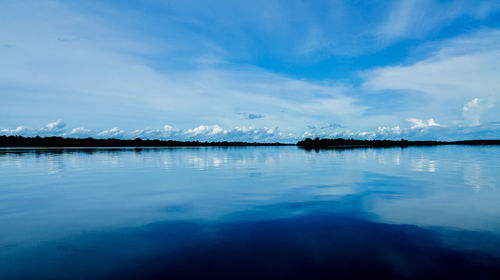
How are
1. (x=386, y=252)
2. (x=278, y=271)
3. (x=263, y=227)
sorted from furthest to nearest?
1. (x=263, y=227)
2. (x=386, y=252)
3. (x=278, y=271)

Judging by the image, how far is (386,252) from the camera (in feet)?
28.6

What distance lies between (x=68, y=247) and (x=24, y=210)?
8.42m

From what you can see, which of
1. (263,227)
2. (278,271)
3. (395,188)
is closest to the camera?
(278,271)

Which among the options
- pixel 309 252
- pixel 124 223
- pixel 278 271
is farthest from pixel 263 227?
pixel 124 223

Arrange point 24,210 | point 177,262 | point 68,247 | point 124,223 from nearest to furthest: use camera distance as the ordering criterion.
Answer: point 177,262 → point 68,247 → point 124,223 → point 24,210

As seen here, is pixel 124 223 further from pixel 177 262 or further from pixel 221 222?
pixel 177 262

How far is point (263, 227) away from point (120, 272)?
595 centimetres

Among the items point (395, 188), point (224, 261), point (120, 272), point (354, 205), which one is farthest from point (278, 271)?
point (395, 188)

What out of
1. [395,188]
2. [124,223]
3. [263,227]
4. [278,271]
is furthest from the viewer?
[395,188]

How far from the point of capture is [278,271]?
24.5 ft

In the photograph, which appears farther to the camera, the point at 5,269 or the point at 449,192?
the point at 449,192

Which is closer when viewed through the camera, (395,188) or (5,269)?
(5,269)

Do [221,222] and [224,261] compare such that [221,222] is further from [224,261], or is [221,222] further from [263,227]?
[224,261]

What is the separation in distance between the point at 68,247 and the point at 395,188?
2203 cm
